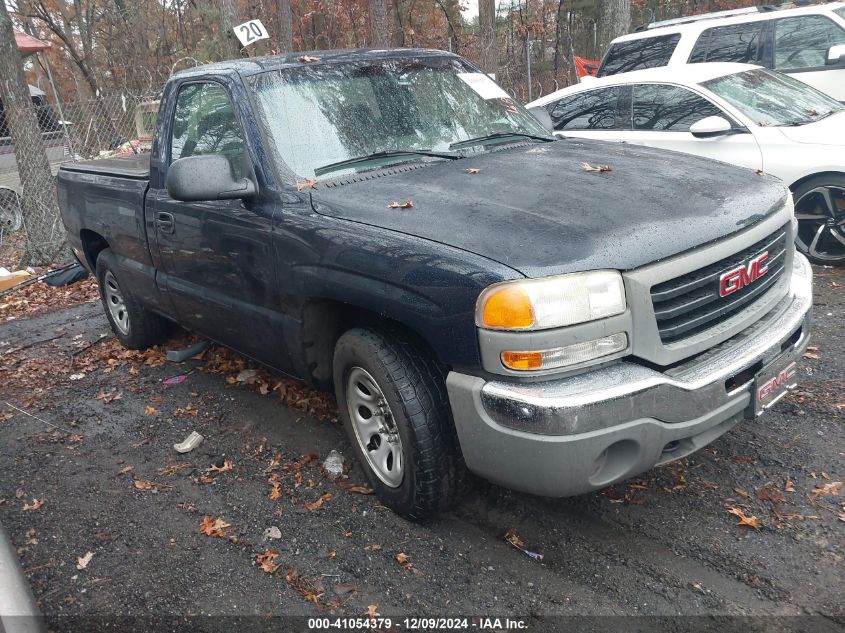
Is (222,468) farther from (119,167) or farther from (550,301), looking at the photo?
(119,167)

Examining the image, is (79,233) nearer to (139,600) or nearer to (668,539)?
(139,600)

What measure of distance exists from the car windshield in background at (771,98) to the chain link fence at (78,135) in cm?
767

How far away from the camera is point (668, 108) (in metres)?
6.77

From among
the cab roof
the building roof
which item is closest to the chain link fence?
the building roof

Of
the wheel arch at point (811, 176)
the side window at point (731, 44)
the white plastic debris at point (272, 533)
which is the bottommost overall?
the white plastic debris at point (272, 533)

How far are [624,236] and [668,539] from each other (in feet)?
4.24

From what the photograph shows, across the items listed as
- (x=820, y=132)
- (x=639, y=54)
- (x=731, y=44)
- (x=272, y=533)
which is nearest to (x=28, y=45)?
(x=639, y=54)

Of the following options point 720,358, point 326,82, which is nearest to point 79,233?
point 326,82

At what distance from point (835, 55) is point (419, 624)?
810 centimetres

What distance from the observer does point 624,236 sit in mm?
2668

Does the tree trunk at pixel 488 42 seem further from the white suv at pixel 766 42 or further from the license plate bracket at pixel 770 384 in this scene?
the license plate bracket at pixel 770 384

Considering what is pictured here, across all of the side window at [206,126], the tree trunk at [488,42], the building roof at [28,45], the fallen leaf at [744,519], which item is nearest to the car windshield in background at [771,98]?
the fallen leaf at [744,519]

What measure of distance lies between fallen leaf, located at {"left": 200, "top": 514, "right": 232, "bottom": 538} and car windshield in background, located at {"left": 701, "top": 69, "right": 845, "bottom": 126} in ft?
17.7

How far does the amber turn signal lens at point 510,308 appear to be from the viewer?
98.3 inches
